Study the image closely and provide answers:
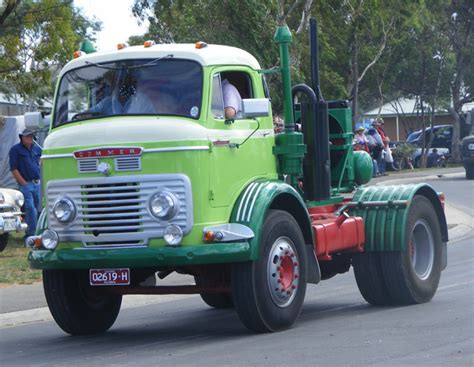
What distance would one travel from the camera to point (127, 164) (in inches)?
386

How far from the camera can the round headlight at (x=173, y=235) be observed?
31.6 feet

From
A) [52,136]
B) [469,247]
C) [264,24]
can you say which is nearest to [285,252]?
[52,136]

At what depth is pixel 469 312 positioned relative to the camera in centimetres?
1095

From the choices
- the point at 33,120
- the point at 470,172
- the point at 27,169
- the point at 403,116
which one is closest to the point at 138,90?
the point at 33,120

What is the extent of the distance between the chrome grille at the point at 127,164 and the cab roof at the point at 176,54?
3.67ft

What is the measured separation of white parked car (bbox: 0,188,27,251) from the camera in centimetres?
1863

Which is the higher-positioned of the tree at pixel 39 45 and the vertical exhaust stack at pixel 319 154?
the tree at pixel 39 45

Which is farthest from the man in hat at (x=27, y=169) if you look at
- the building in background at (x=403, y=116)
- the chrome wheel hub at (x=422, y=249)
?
the building in background at (x=403, y=116)

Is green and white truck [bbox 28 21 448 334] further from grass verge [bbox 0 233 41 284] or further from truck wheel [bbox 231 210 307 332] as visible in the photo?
grass verge [bbox 0 233 41 284]

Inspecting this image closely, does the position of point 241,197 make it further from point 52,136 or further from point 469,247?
point 469,247

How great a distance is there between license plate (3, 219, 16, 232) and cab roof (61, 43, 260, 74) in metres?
8.19

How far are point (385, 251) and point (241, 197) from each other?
7.74 feet

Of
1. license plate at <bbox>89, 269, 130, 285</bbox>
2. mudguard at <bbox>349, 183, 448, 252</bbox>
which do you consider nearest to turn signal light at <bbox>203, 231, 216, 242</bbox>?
license plate at <bbox>89, 269, 130, 285</bbox>

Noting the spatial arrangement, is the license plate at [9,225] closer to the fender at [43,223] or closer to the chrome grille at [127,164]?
the fender at [43,223]
